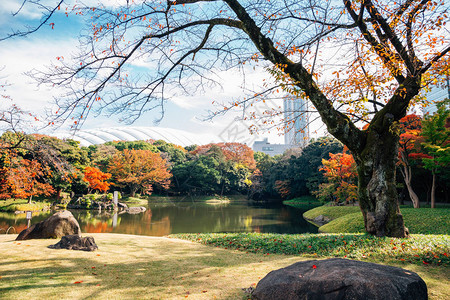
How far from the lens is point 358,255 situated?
5020 millimetres

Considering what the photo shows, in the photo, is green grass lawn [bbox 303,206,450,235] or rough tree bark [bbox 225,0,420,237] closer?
rough tree bark [bbox 225,0,420,237]

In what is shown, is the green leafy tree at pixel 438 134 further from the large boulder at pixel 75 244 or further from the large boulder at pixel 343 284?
the large boulder at pixel 75 244

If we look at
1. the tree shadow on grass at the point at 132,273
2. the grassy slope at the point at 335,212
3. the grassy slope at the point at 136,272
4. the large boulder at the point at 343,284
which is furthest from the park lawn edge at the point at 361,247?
the grassy slope at the point at 335,212

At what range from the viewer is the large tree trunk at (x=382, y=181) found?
224 inches

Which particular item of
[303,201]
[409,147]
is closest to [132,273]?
[409,147]

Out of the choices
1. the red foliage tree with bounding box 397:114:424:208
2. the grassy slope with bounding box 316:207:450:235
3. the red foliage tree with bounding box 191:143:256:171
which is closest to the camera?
the grassy slope with bounding box 316:207:450:235

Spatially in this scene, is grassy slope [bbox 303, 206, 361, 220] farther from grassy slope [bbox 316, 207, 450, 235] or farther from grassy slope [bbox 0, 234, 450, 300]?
grassy slope [bbox 0, 234, 450, 300]

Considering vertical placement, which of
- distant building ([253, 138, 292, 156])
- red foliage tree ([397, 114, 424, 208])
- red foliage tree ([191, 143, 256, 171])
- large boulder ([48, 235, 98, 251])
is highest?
distant building ([253, 138, 292, 156])

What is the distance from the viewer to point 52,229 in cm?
639

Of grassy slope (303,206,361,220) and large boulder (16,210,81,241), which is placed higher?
large boulder (16,210,81,241)

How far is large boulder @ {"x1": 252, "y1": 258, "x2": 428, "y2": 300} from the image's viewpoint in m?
2.20

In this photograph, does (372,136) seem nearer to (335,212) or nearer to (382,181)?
(382,181)

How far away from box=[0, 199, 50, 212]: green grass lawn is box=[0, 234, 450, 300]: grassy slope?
1467 cm

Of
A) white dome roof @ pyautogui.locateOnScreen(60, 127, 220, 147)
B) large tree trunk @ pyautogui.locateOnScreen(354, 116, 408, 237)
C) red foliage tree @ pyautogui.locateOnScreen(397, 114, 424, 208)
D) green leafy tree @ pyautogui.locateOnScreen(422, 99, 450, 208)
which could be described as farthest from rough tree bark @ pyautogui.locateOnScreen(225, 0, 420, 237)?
white dome roof @ pyautogui.locateOnScreen(60, 127, 220, 147)
